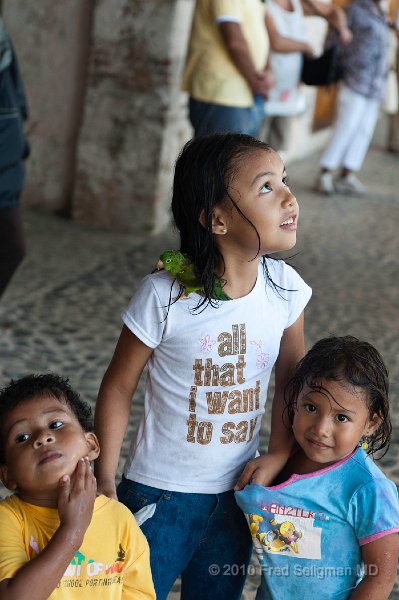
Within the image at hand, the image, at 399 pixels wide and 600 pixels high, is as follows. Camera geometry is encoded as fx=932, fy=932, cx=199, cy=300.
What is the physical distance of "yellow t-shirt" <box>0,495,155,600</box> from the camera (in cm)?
148

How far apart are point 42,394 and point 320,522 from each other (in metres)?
0.55

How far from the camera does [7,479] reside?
1551 millimetres

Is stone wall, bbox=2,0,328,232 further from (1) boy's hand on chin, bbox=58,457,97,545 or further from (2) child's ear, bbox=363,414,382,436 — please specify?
(1) boy's hand on chin, bbox=58,457,97,545

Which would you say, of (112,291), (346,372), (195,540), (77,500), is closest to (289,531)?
(195,540)

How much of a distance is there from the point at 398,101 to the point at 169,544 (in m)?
8.73

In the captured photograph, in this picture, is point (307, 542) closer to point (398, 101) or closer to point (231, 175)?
point (231, 175)

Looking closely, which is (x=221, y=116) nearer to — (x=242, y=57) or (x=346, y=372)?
(x=242, y=57)

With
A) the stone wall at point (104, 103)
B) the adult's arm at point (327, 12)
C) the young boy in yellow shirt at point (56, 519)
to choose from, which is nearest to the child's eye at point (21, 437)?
the young boy in yellow shirt at point (56, 519)

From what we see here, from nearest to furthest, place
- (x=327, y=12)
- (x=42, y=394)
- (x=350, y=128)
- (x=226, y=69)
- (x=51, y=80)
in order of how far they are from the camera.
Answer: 1. (x=42, y=394)
2. (x=226, y=69)
3. (x=51, y=80)
4. (x=327, y=12)
5. (x=350, y=128)

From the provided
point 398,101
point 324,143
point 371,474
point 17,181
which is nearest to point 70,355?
point 17,181

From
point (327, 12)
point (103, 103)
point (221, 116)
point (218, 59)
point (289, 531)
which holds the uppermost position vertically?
point (289, 531)

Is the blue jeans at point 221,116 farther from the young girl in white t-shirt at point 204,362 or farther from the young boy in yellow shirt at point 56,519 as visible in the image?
the young boy in yellow shirt at point 56,519

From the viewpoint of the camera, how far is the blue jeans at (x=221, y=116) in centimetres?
468

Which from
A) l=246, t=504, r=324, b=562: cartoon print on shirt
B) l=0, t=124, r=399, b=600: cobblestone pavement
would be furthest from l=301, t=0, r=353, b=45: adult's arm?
l=246, t=504, r=324, b=562: cartoon print on shirt
